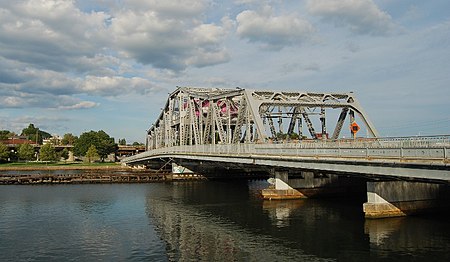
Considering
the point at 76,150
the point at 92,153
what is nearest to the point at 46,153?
the point at 92,153

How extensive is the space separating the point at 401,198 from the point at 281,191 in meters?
16.8

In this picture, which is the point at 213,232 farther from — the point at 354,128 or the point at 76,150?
the point at 76,150

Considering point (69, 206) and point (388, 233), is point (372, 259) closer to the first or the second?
point (388, 233)

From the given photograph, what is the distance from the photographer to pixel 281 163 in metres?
41.2

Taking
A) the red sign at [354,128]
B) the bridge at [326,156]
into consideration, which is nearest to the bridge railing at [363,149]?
the bridge at [326,156]

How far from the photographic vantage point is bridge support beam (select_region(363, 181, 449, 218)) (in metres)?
34.2

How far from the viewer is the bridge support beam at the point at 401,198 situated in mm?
34219

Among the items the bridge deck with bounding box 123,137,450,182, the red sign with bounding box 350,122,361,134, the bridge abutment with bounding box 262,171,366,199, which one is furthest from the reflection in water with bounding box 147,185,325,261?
the red sign with bounding box 350,122,361,134

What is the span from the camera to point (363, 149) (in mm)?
30438

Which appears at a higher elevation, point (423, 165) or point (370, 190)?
point (423, 165)

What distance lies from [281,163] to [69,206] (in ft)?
Answer: 88.3

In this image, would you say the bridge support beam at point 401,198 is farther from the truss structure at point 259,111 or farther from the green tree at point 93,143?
the green tree at point 93,143

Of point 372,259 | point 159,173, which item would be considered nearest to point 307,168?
point 372,259

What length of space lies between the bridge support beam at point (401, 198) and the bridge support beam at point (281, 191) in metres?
15.2
